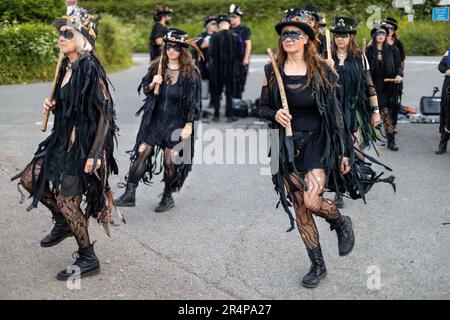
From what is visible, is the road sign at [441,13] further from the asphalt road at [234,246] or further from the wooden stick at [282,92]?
the wooden stick at [282,92]

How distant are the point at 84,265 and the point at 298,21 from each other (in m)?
2.42

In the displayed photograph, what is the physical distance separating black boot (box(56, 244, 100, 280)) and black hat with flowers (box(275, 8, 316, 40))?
2221 millimetres

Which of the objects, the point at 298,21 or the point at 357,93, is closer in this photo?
the point at 298,21

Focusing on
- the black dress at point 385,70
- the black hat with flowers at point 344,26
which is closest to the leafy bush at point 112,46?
the black dress at point 385,70

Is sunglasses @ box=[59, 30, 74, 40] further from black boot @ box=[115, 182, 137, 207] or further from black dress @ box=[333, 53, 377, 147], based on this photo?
black dress @ box=[333, 53, 377, 147]

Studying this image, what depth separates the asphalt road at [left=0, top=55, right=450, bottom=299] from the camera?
17.5ft

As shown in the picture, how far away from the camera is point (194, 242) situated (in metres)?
6.50

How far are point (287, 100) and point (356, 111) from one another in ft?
8.43

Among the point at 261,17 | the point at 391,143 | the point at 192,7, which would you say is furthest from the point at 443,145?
the point at 192,7

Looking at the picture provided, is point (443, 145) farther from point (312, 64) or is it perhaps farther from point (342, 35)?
point (312, 64)

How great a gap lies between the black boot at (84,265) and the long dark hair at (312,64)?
203 centimetres

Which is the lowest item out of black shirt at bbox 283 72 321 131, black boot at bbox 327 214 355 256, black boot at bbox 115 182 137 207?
black boot at bbox 115 182 137 207

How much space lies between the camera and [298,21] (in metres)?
5.32

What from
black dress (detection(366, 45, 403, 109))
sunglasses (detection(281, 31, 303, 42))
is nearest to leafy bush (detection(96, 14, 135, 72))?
black dress (detection(366, 45, 403, 109))
